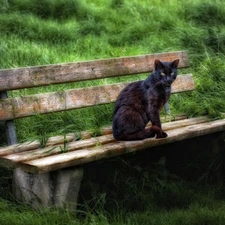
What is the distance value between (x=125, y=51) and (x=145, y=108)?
279cm

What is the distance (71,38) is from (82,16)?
0.92 m

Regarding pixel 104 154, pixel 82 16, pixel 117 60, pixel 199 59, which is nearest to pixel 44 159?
pixel 104 154

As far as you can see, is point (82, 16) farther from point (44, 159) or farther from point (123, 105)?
point (44, 159)

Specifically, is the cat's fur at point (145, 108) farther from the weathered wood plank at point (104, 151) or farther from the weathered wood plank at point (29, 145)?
the weathered wood plank at point (29, 145)

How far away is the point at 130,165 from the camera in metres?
4.24

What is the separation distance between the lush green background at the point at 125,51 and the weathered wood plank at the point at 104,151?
11.7 inches

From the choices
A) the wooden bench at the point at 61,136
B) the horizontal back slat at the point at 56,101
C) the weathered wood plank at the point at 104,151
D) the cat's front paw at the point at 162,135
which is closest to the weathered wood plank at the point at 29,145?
the wooden bench at the point at 61,136

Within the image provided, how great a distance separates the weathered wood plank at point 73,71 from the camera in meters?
3.87

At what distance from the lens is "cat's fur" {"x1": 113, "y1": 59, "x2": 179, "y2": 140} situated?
3631mm

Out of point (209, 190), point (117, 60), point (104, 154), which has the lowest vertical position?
point (209, 190)

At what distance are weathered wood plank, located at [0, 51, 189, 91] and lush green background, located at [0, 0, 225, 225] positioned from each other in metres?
0.34

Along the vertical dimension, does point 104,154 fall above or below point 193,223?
Result: above

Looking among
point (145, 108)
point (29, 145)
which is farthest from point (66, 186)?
point (145, 108)

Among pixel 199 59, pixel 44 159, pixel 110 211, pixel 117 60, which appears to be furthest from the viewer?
pixel 199 59
